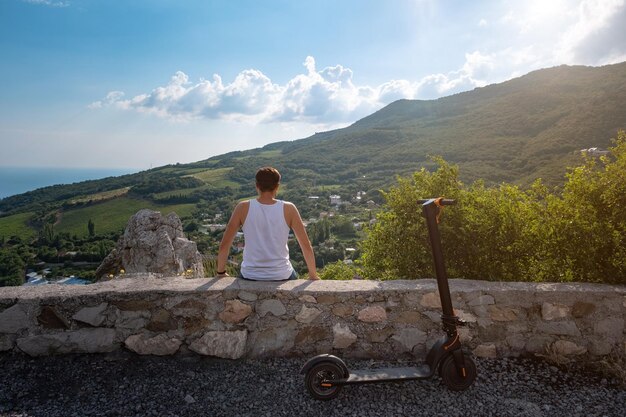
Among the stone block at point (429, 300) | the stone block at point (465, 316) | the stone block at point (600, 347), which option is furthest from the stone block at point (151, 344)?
the stone block at point (600, 347)

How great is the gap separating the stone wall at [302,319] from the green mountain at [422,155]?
45882mm

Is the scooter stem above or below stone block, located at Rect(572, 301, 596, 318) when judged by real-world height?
above

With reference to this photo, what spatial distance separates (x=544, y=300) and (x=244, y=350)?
2763mm

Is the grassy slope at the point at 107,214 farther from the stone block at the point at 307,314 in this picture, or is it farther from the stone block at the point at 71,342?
the stone block at the point at 307,314

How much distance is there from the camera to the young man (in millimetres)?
3777

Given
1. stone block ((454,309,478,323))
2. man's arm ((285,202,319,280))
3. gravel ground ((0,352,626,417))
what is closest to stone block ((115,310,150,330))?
gravel ground ((0,352,626,417))

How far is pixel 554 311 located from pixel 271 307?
2581 millimetres

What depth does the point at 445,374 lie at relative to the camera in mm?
3145

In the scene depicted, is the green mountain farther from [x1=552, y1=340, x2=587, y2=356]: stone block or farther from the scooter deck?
the scooter deck

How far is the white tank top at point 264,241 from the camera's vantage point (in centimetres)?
378

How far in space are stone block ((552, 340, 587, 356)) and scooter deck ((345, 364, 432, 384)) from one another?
1327 millimetres

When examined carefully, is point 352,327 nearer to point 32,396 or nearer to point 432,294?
point 432,294

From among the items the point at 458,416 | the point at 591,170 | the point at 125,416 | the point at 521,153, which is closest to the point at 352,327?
the point at 458,416

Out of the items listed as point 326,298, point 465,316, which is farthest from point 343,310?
point 465,316
